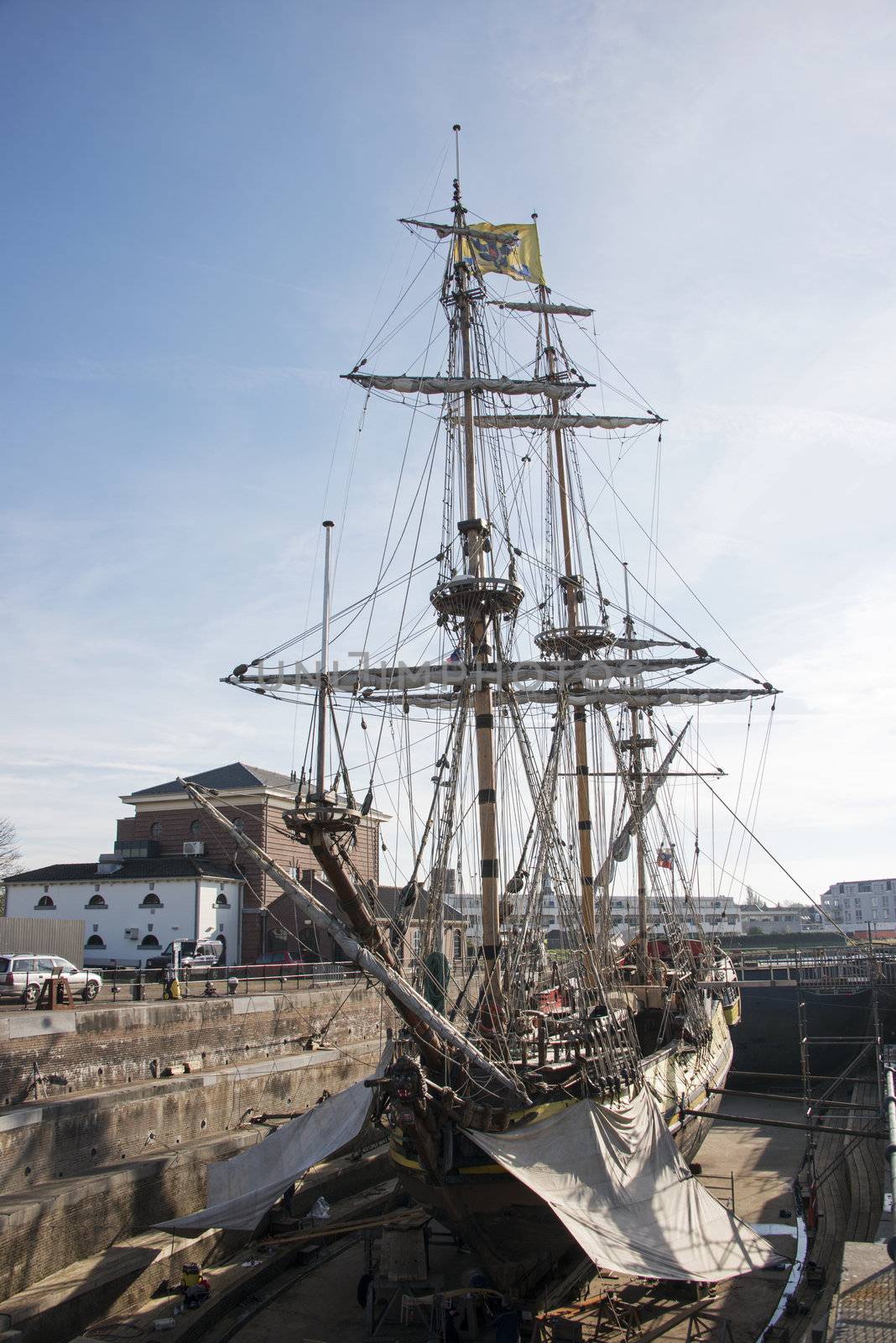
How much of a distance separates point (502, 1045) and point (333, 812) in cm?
633

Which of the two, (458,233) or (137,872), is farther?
(137,872)

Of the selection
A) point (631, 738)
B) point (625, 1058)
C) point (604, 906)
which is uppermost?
point (631, 738)

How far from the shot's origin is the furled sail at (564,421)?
1271 inches

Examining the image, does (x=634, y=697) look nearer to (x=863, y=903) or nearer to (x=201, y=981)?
(x=201, y=981)

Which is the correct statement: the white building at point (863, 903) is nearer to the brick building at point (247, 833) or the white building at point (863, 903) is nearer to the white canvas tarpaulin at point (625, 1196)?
the brick building at point (247, 833)

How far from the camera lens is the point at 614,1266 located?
1444cm

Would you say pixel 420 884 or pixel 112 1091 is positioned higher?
pixel 420 884

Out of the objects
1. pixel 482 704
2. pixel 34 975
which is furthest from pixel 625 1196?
pixel 34 975

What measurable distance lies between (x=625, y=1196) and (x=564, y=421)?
2550 cm

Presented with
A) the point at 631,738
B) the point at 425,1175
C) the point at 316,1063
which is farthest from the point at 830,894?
A: the point at 425,1175

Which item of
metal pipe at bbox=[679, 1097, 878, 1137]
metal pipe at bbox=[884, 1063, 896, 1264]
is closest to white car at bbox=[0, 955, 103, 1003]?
metal pipe at bbox=[679, 1097, 878, 1137]

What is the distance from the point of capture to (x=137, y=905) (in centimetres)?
4028

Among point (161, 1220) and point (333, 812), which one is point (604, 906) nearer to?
point (161, 1220)

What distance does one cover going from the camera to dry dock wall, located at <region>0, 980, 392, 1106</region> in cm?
2119
